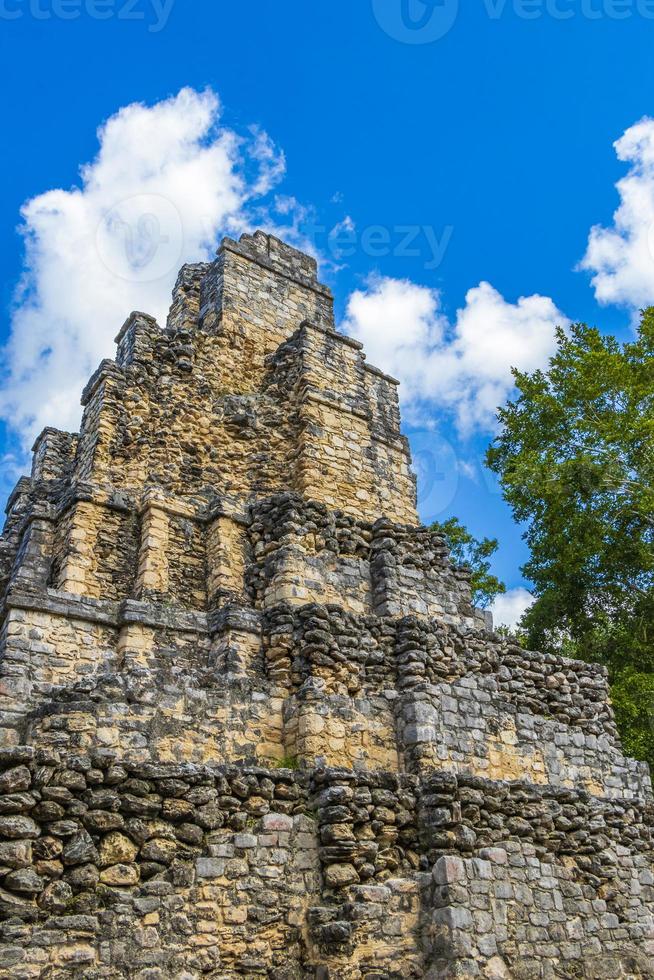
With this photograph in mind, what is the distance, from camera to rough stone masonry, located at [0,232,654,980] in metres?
5.82

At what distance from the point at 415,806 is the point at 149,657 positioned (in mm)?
3464

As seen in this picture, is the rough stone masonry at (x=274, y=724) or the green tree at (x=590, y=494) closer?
the rough stone masonry at (x=274, y=724)

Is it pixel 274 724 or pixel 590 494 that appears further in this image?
pixel 590 494

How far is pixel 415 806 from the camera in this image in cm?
743

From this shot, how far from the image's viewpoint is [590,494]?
1761 centimetres

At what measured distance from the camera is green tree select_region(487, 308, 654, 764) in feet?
56.6

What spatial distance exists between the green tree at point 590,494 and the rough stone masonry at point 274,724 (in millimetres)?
4904

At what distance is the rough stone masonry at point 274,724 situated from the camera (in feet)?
19.1

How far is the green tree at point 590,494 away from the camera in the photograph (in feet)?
56.6

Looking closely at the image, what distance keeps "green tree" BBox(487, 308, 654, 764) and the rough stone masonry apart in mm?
4904

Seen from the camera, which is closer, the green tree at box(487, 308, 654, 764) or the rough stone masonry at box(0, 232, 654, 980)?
the rough stone masonry at box(0, 232, 654, 980)

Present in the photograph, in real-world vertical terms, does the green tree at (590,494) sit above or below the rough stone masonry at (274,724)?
above

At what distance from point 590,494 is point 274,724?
1148cm

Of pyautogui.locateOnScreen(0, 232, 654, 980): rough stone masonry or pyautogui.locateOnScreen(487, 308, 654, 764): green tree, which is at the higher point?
pyautogui.locateOnScreen(487, 308, 654, 764): green tree
